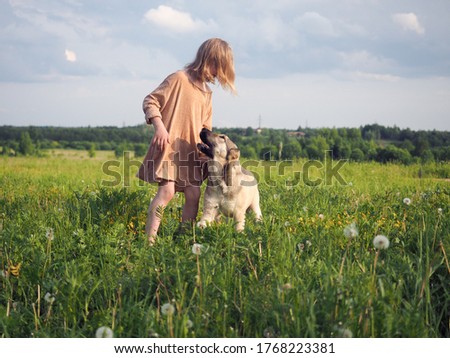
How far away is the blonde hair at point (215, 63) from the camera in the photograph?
17.0 feet

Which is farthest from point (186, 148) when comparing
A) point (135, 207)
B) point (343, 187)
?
point (343, 187)

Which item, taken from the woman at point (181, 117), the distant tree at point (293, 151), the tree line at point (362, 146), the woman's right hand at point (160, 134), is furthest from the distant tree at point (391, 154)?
the woman's right hand at point (160, 134)

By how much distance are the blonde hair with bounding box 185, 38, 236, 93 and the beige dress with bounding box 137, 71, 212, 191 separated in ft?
0.49

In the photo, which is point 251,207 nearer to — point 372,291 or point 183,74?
point 183,74

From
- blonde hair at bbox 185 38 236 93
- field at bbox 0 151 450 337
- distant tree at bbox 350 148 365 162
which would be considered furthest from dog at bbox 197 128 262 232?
distant tree at bbox 350 148 365 162

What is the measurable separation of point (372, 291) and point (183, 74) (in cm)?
340

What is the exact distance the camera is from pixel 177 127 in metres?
5.22

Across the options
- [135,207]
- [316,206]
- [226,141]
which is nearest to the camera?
[226,141]

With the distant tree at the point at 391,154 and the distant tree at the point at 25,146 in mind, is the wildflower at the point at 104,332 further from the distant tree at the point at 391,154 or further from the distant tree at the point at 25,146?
the distant tree at the point at 25,146

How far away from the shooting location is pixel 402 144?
26.8 meters

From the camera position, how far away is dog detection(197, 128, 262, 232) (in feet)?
16.5
